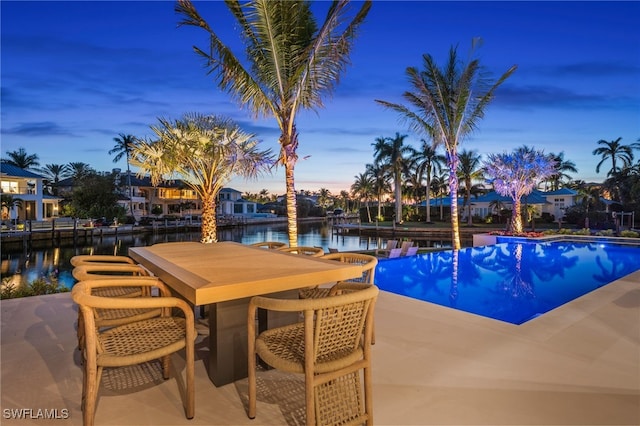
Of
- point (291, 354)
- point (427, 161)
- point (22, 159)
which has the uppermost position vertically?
point (22, 159)

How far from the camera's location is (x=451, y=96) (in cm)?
1165

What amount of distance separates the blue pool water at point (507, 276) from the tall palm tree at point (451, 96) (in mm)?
2552

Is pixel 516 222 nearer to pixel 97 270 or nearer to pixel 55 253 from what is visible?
pixel 97 270

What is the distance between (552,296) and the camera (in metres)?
6.70

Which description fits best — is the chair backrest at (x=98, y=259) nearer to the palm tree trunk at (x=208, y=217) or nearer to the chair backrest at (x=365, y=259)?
the chair backrest at (x=365, y=259)

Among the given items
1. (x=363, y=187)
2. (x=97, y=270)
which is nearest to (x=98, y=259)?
(x=97, y=270)

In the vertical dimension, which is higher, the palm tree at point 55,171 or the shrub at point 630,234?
the palm tree at point 55,171

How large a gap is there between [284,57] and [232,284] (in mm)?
6639

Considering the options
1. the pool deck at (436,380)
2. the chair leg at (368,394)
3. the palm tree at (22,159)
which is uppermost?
the palm tree at (22,159)

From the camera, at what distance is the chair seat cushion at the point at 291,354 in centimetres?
187

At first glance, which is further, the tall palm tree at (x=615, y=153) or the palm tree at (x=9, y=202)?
the tall palm tree at (x=615, y=153)

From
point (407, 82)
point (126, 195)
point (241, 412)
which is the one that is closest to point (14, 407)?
point (241, 412)

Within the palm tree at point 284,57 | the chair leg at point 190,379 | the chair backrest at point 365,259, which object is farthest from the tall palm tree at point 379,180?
the chair leg at point 190,379

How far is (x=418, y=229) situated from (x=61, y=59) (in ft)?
86.5
